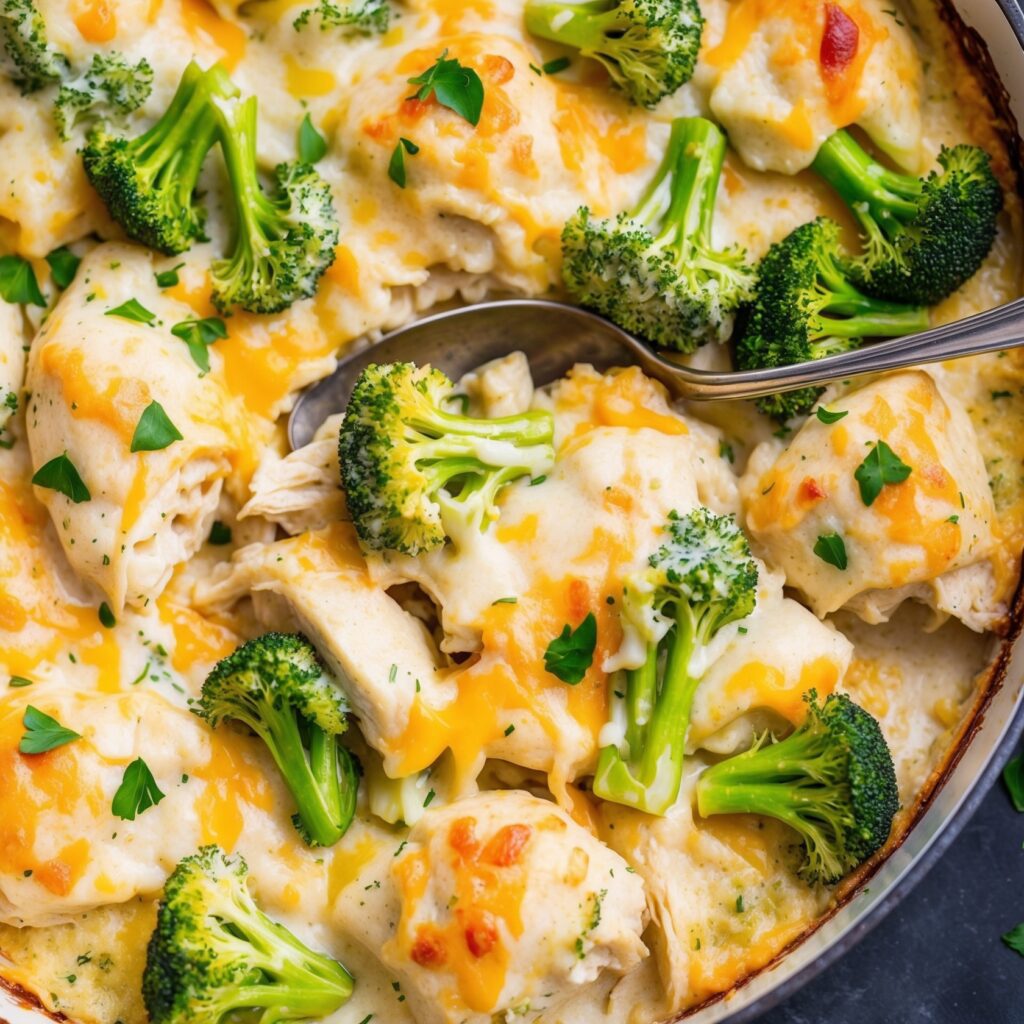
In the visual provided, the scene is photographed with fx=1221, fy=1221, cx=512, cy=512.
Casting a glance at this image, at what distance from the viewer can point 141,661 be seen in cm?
356

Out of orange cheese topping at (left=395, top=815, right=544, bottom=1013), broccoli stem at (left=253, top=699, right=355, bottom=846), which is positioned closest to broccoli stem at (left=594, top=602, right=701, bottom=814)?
orange cheese topping at (left=395, top=815, right=544, bottom=1013)

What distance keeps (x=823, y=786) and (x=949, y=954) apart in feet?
3.19

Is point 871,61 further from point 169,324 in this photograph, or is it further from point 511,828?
point 511,828

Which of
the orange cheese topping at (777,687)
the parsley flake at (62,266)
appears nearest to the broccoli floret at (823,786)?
the orange cheese topping at (777,687)

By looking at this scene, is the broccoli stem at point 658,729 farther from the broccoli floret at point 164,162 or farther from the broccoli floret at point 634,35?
the broccoli floret at point 164,162

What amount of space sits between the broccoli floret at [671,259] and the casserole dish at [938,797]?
0.74 meters

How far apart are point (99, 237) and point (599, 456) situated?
1652mm

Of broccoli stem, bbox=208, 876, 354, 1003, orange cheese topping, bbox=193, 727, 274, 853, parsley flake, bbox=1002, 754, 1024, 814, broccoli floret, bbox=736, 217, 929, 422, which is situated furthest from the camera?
parsley flake, bbox=1002, 754, 1024, 814

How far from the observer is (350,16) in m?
3.60

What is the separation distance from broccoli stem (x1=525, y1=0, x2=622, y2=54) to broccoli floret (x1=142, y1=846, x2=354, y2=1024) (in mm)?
2550

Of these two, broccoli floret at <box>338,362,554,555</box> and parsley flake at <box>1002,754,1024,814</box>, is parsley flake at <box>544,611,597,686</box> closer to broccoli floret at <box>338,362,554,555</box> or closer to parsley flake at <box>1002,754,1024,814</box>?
broccoli floret at <box>338,362,554,555</box>

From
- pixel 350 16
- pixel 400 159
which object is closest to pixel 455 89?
pixel 400 159

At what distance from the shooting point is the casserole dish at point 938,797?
3170mm

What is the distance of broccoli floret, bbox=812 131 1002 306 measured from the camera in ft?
11.6
